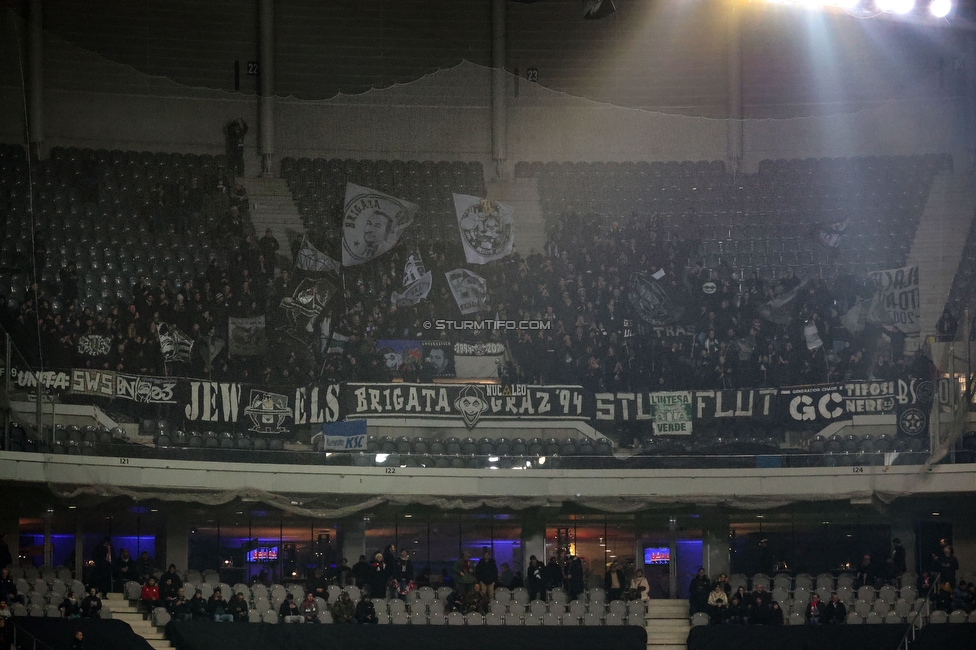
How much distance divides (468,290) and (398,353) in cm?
215

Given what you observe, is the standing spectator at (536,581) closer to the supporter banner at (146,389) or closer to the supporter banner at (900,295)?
the supporter banner at (146,389)

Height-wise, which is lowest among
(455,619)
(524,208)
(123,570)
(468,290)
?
(455,619)

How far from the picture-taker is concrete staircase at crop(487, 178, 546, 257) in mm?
24750

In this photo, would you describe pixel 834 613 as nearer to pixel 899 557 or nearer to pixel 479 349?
pixel 899 557

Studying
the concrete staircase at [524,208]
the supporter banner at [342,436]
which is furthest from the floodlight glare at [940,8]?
the concrete staircase at [524,208]

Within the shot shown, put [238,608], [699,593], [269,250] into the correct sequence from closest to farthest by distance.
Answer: [238,608] → [699,593] → [269,250]

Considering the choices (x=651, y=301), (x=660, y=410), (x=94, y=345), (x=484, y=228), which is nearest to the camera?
(x=94, y=345)

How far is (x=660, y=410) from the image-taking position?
796 inches

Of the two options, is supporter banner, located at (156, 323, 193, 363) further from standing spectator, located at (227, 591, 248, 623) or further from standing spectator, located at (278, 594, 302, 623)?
standing spectator, located at (278, 594, 302, 623)

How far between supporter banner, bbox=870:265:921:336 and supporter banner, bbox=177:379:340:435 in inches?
390

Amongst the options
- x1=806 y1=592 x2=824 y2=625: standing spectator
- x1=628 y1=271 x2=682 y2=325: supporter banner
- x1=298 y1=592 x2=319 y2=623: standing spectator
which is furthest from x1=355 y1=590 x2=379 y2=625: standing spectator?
x1=628 y1=271 x2=682 y2=325: supporter banner

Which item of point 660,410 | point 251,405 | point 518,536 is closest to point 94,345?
point 251,405

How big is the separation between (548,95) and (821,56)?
5.80 m

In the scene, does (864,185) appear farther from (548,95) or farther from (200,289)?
(200,289)
